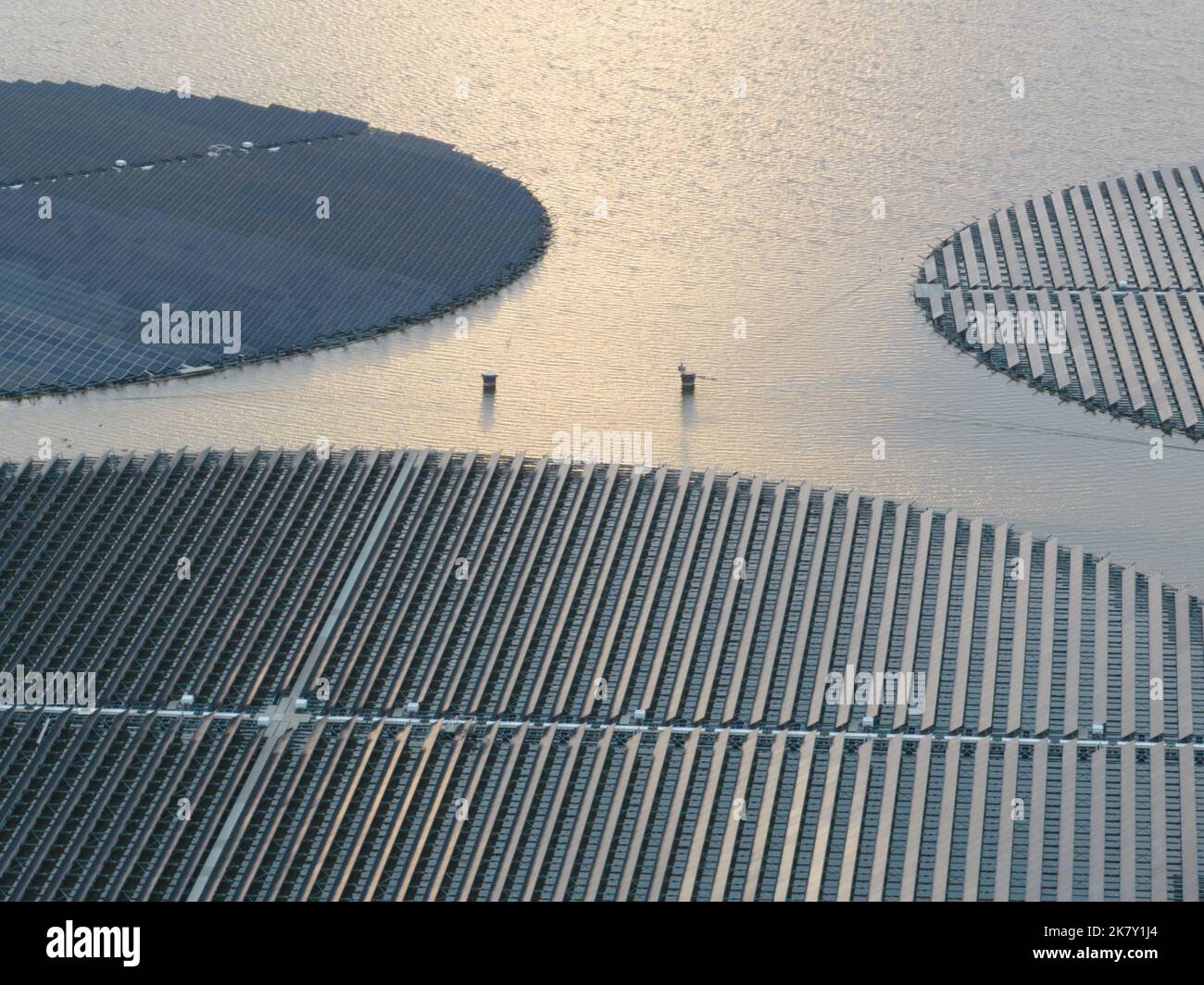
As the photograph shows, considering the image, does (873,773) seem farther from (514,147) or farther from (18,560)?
(514,147)

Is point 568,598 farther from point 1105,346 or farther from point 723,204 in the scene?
point 723,204

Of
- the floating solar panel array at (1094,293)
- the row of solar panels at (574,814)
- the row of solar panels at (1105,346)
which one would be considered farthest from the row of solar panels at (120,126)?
the row of solar panels at (574,814)

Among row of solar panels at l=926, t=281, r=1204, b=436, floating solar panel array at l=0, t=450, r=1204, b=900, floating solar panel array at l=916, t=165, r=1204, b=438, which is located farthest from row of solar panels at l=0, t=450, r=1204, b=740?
floating solar panel array at l=916, t=165, r=1204, b=438

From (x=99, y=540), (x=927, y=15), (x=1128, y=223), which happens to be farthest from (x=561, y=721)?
(x=927, y=15)

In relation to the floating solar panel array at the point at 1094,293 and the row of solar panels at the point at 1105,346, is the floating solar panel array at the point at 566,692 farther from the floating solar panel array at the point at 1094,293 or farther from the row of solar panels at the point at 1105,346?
the floating solar panel array at the point at 1094,293

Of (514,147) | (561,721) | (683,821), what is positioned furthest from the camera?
(514,147)

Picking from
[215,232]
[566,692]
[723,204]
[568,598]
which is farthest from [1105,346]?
[215,232]
